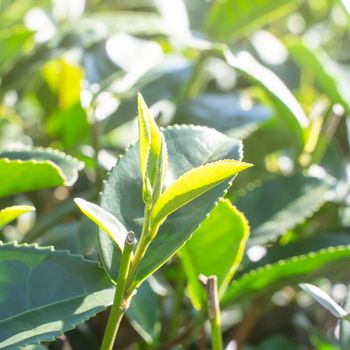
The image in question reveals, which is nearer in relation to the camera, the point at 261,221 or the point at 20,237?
the point at 261,221

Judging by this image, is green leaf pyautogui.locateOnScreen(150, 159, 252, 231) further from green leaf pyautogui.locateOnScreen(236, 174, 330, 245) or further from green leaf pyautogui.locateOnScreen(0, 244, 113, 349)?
green leaf pyautogui.locateOnScreen(236, 174, 330, 245)

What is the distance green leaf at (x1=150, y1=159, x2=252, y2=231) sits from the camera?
47cm

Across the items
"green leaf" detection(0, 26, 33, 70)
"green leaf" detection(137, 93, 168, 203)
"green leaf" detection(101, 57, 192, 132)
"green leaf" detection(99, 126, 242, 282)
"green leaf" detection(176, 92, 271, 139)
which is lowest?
"green leaf" detection(176, 92, 271, 139)

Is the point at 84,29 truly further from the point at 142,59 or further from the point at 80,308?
the point at 80,308

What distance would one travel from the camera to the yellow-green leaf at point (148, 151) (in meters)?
0.47

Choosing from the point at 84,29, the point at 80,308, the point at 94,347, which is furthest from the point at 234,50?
the point at 80,308

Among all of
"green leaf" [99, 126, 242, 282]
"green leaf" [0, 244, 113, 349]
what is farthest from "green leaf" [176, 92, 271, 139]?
"green leaf" [0, 244, 113, 349]

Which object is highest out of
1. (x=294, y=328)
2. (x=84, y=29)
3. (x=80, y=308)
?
(x=84, y=29)

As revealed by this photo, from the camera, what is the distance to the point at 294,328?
97cm

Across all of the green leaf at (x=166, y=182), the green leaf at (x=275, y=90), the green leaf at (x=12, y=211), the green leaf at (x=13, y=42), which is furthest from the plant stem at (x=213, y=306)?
the green leaf at (x=13, y=42)

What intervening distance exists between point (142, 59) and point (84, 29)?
0.27 ft

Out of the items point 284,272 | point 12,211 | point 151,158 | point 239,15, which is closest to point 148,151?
point 151,158

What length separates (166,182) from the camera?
23.2 inches

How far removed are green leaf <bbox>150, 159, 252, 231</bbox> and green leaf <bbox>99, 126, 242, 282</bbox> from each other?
2.2 inches
